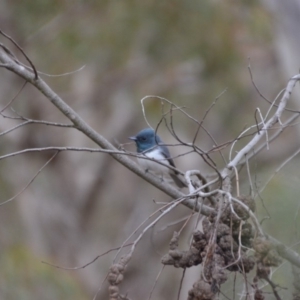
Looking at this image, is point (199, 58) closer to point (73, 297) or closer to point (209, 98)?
point (209, 98)

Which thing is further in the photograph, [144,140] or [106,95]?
[106,95]

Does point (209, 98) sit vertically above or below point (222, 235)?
above

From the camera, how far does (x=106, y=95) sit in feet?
35.9

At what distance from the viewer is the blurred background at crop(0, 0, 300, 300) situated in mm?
9539

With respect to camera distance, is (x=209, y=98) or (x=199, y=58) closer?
(x=199, y=58)

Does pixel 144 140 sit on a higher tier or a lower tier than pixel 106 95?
lower

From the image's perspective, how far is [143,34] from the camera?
10.0 metres

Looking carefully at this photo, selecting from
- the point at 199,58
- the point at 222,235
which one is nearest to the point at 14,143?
the point at 199,58

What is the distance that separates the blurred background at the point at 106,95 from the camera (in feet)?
31.3

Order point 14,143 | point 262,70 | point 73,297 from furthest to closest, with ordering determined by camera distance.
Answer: point 262,70
point 14,143
point 73,297

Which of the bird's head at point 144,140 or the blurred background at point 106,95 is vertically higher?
the blurred background at point 106,95

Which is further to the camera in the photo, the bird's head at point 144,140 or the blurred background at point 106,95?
the blurred background at point 106,95

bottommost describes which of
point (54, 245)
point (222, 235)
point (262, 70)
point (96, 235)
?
point (222, 235)

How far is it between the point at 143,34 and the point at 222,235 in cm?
819
